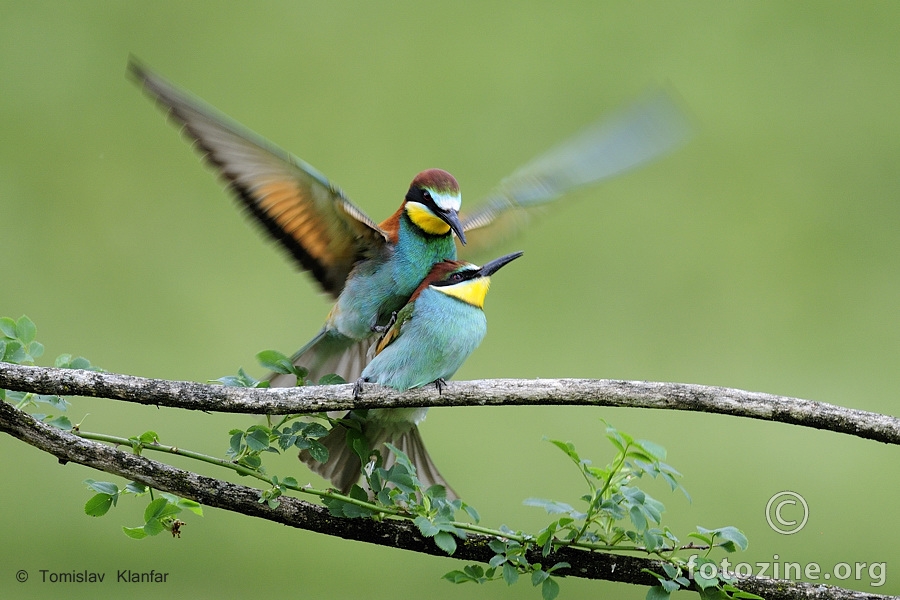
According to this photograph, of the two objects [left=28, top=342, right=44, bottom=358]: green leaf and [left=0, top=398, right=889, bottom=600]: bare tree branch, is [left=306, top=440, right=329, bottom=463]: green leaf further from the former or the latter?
[left=28, top=342, right=44, bottom=358]: green leaf

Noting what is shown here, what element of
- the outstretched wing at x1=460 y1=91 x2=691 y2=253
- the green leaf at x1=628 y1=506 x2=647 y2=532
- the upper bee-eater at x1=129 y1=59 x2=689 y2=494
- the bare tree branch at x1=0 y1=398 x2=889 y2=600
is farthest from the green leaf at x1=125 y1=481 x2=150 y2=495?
the outstretched wing at x1=460 y1=91 x2=691 y2=253

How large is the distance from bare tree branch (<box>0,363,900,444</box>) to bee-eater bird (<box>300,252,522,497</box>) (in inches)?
5.4

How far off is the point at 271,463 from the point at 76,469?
0.38 m

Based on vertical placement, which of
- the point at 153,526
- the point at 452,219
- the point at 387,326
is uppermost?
the point at 452,219

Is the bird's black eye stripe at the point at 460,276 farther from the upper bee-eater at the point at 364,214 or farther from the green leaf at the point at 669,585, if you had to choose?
the green leaf at the point at 669,585

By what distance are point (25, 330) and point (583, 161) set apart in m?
0.64

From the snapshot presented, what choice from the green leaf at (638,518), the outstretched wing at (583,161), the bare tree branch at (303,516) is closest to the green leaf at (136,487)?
the bare tree branch at (303,516)

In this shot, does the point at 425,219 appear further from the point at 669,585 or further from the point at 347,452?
the point at 669,585

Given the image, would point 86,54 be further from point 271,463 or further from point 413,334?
point 413,334

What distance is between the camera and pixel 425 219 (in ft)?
3.34

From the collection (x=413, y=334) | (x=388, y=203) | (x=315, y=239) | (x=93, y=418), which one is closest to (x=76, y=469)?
(x=93, y=418)

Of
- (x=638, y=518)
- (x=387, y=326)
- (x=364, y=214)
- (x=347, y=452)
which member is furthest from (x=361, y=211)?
(x=638, y=518)

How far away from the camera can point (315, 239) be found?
0.99m

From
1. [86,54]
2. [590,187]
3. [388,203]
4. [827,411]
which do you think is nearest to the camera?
[827,411]
